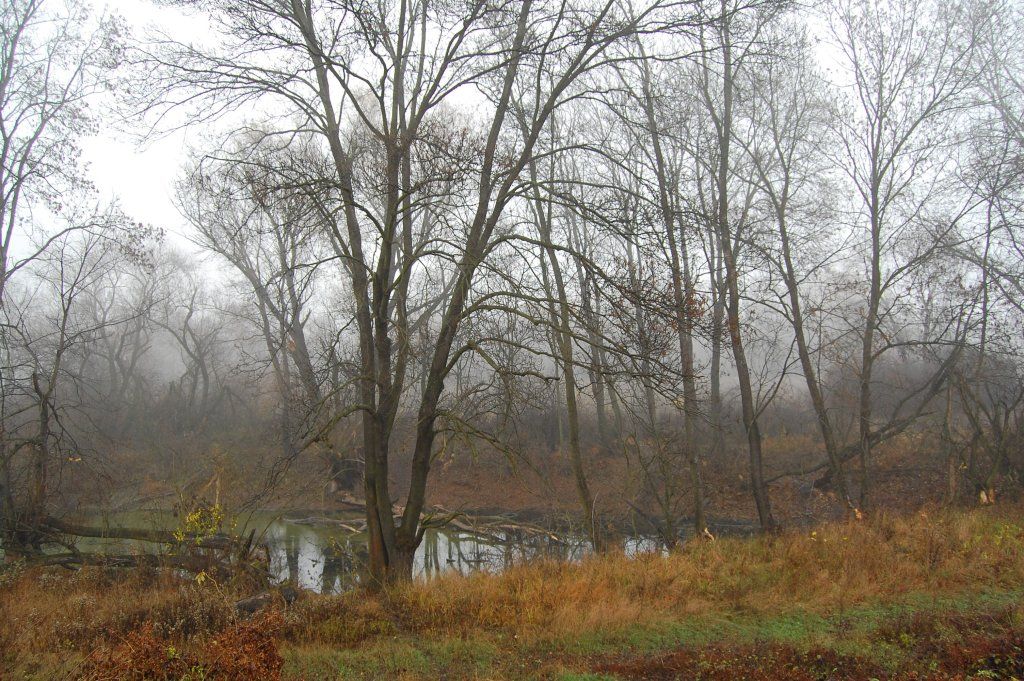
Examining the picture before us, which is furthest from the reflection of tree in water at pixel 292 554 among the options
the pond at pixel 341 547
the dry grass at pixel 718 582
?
the dry grass at pixel 718 582

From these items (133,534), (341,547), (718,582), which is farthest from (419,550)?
(718,582)

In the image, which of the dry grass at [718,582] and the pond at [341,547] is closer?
the dry grass at [718,582]

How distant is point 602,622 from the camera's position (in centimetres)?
643

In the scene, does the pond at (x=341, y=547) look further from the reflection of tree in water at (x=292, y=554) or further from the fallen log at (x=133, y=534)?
the fallen log at (x=133, y=534)

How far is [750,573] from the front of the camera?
827 cm

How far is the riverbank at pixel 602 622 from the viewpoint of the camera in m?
5.13

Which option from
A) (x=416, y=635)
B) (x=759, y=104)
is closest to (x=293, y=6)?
(x=416, y=635)

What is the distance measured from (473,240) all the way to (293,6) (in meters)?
3.83

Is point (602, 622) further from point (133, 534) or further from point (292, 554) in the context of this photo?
point (292, 554)

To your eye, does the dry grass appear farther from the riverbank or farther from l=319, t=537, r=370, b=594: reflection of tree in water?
l=319, t=537, r=370, b=594: reflection of tree in water

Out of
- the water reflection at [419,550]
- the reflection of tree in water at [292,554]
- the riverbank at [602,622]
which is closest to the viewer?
the riverbank at [602,622]

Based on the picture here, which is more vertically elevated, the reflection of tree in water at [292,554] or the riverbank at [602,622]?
the riverbank at [602,622]

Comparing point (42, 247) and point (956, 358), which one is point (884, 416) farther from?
point (42, 247)

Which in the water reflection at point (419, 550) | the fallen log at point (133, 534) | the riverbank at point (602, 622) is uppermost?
the fallen log at point (133, 534)
